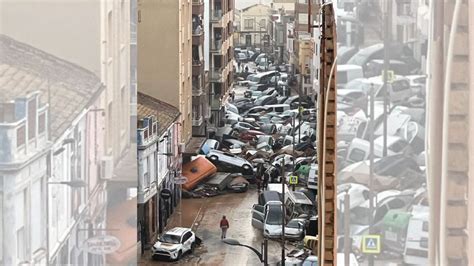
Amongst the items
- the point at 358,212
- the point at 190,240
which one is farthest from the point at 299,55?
the point at 358,212

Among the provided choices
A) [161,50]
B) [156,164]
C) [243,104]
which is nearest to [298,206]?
[156,164]

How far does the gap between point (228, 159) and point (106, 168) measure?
534 centimetres

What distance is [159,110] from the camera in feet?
18.2

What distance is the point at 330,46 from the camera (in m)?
2.09

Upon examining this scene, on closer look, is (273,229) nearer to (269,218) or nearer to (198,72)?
(269,218)

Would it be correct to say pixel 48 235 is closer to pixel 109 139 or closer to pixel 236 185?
pixel 109 139

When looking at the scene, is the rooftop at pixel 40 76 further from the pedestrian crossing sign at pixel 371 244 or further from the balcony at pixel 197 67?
the balcony at pixel 197 67

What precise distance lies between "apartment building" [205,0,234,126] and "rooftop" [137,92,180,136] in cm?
166

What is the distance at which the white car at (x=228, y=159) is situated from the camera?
248 inches

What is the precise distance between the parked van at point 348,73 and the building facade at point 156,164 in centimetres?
302

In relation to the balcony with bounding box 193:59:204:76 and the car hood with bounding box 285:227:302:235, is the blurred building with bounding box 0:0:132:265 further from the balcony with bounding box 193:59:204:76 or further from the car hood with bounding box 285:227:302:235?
the balcony with bounding box 193:59:204:76

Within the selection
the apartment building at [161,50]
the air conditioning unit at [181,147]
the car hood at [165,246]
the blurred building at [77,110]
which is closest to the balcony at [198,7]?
the apartment building at [161,50]

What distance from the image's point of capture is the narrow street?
4.24 m

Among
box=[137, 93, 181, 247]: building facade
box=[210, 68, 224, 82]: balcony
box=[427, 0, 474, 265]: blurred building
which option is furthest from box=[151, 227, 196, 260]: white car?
box=[210, 68, 224, 82]: balcony
